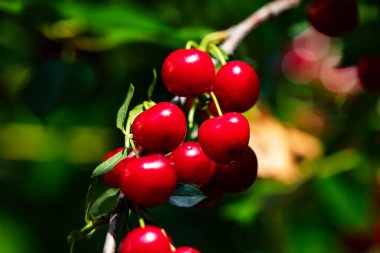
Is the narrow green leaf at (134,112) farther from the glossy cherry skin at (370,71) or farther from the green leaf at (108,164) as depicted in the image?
the glossy cherry skin at (370,71)

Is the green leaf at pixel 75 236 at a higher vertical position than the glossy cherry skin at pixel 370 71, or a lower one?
higher

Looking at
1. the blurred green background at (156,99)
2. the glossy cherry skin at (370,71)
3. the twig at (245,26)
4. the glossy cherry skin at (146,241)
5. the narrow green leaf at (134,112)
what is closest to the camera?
the glossy cherry skin at (146,241)

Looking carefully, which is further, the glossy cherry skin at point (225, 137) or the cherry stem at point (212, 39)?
the cherry stem at point (212, 39)

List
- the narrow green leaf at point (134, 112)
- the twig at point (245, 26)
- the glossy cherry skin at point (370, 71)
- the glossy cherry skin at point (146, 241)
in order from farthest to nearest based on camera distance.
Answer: the glossy cherry skin at point (370, 71) < the twig at point (245, 26) < the narrow green leaf at point (134, 112) < the glossy cherry skin at point (146, 241)

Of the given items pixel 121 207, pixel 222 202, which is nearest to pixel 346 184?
pixel 222 202

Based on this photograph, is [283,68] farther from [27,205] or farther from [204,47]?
[204,47]

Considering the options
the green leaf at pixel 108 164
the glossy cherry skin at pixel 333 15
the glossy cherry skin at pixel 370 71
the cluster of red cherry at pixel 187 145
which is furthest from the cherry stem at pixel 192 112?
the glossy cherry skin at pixel 370 71

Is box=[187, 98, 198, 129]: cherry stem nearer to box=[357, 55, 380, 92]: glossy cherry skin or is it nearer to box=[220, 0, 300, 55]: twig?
box=[220, 0, 300, 55]: twig

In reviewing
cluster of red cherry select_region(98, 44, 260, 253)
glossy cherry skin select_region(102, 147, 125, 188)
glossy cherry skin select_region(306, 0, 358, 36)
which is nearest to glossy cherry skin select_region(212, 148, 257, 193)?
cluster of red cherry select_region(98, 44, 260, 253)
